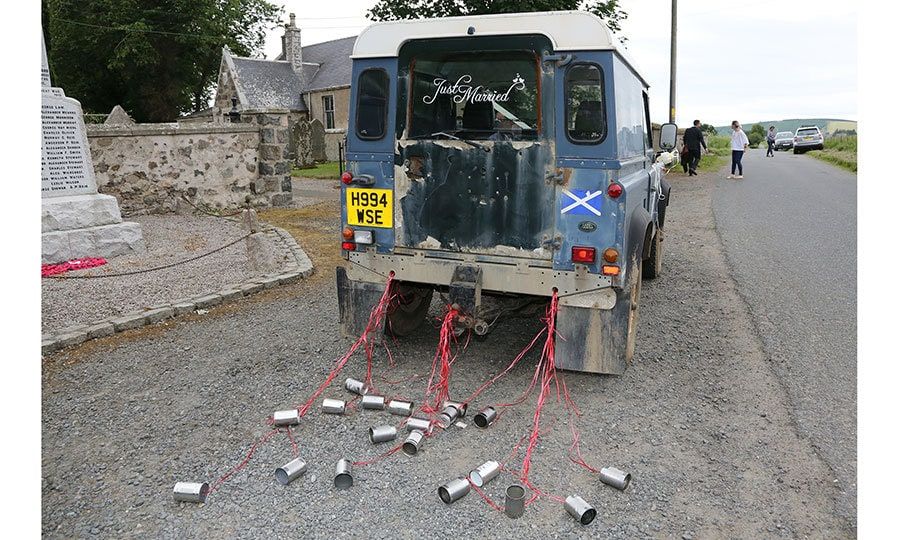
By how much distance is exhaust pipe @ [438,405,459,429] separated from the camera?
426 centimetres

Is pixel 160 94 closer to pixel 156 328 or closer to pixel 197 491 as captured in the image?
pixel 156 328

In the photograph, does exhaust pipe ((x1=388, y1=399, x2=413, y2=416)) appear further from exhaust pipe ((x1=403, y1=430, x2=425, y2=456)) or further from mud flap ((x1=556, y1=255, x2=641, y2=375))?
mud flap ((x1=556, y1=255, x2=641, y2=375))

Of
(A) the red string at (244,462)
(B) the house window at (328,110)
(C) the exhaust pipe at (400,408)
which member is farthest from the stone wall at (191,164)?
(B) the house window at (328,110)

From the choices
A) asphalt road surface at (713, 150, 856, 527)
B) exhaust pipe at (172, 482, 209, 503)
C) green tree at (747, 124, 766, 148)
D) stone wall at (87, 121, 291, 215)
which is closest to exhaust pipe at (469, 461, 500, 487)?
exhaust pipe at (172, 482, 209, 503)

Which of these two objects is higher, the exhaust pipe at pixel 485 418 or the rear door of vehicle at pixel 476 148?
the rear door of vehicle at pixel 476 148

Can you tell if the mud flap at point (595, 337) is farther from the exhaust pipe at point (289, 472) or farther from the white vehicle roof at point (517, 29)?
the exhaust pipe at point (289, 472)

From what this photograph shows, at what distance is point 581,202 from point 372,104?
185cm

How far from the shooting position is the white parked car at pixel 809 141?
3825cm

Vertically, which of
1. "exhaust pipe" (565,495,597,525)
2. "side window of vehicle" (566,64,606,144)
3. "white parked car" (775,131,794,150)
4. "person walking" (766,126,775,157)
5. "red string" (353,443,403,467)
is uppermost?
"white parked car" (775,131,794,150)

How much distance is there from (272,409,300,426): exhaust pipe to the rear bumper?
1.41 m

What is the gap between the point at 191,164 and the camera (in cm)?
1400

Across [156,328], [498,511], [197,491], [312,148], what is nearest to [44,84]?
[156,328]

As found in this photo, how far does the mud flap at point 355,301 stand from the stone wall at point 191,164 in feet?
32.4

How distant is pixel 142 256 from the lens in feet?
31.1
